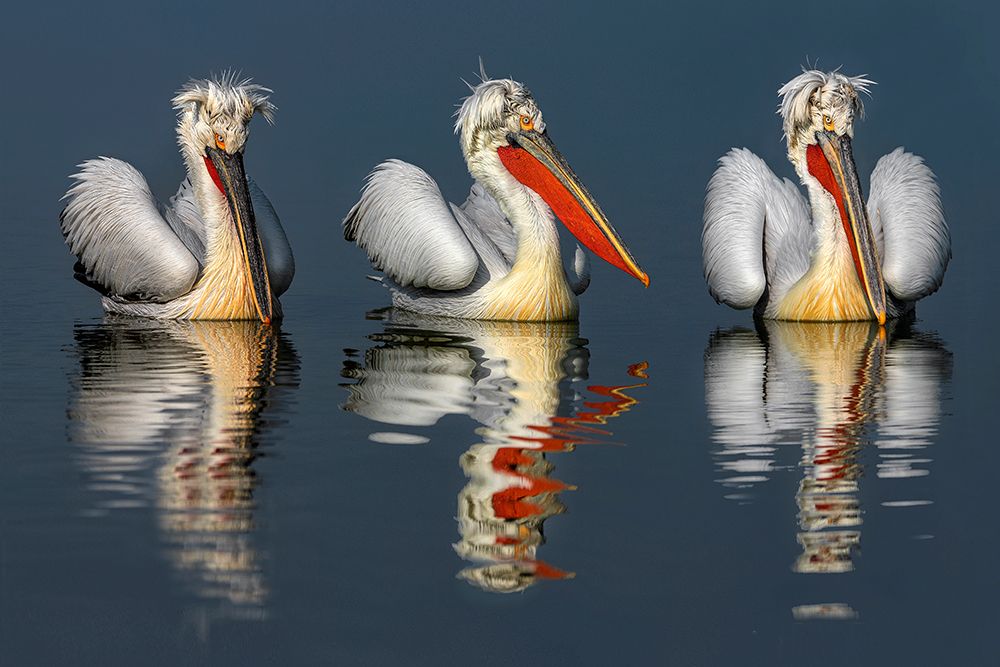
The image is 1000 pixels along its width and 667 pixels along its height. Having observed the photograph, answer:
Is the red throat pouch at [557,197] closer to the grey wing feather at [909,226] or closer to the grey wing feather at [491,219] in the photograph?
the grey wing feather at [491,219]

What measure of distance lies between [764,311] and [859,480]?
5281 mm

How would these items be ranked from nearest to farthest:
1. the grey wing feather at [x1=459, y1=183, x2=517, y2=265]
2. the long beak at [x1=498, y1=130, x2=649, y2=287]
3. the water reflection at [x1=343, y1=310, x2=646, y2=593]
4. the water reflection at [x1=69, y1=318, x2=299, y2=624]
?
the water reflection at [x1=69, y1=318, x2=299, y2=624], the water reflection at [x1=343, y1=310, x2=646, y2=593], the long beak at [x1=498, y1=130, x2=649, y2=287], the grey wing feather at [x1=459, y1=183, x2=517, y2=265]

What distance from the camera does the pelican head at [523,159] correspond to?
8.93m

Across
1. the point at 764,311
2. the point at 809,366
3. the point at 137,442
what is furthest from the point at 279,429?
the point at 764,311

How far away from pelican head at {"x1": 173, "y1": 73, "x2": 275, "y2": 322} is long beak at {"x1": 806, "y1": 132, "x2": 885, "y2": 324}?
330cm

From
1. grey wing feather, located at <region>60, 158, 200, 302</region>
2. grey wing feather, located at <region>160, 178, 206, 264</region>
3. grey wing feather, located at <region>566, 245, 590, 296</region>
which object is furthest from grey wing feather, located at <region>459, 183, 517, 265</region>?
grey wing feather, located at <region>60, 158, 200, 302</region>

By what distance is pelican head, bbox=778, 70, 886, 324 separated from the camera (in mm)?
9117

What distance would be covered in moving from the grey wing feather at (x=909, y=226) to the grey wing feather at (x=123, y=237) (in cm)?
415

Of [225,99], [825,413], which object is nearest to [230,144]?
[225,99]

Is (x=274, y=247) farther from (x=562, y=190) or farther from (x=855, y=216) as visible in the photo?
(x=855, y=216)

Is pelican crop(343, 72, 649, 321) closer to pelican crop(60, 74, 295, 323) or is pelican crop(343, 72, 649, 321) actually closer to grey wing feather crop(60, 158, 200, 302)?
pelican crop(60, 74, 295, 323)

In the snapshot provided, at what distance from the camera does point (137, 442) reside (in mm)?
4945

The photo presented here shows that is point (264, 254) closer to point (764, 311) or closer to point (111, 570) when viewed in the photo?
point (764, 311)

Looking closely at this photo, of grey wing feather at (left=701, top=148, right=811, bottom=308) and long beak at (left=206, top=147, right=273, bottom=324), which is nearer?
long beak at (left=206, top=147, right=273, bottom=324)
